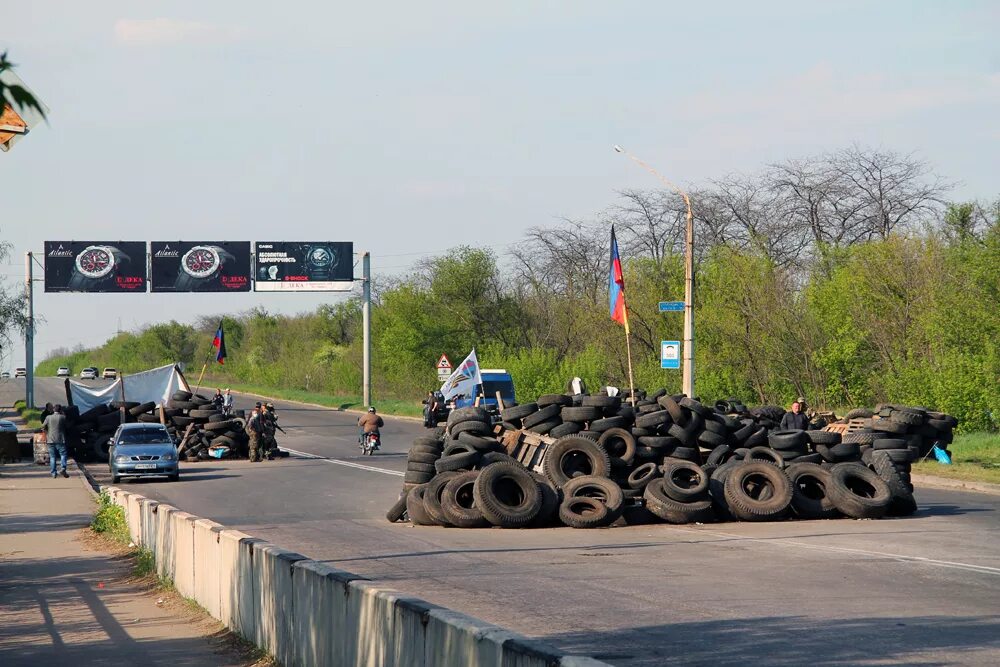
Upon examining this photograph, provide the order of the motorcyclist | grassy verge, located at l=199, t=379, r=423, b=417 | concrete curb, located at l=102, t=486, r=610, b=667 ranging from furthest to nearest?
grassy verge, located at l=199, t=379, r=423, b=417 < the motorcyclist < concrete curb, located at l=102, t=486, r=610, b=667

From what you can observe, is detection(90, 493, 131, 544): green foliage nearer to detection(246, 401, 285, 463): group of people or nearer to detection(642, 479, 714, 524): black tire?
detection(642, 479, 714, 524): black tire

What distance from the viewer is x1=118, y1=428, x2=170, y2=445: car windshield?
100ft

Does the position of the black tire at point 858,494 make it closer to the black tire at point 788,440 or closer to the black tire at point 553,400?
the black tire at point 788,440

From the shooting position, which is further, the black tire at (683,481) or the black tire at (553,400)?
the black tire at (553,400)

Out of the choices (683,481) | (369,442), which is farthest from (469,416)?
(369,442)

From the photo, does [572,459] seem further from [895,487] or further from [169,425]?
[169,425]

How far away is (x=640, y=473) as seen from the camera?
20.7 metres

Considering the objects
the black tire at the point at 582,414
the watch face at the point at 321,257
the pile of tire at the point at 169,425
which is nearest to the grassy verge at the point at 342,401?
the watch face at the point at 321,257

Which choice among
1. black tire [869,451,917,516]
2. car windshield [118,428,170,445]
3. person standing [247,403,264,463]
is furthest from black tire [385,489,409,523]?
person standing [247,403,264,463]

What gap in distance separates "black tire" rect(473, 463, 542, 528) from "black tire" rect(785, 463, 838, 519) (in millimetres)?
4061

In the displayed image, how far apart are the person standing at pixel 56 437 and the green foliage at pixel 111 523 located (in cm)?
1110

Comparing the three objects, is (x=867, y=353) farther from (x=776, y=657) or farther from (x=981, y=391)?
(x=776, y=657)

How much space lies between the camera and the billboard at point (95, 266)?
199 ft

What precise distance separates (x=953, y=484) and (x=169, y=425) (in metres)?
24.2
